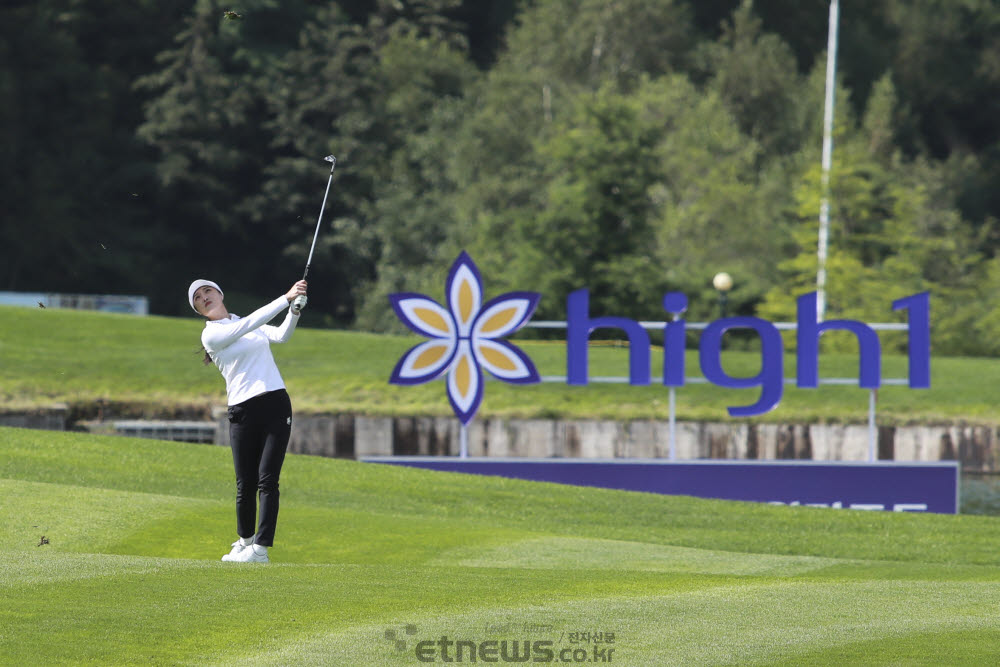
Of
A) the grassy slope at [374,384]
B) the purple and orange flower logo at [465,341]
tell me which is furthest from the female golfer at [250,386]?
the grassy slope at [374,384]

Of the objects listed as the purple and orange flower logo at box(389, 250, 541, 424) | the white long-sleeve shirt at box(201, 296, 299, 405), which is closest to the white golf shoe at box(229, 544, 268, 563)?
the white long-sleeve shirt at box(201, 296, 299, 405)

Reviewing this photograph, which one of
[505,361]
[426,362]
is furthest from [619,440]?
[426,362]

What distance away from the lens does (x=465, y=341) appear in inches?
883

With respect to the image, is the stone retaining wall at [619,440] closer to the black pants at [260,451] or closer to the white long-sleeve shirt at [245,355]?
the black pants at [260,451]

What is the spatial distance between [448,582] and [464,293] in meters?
13.4

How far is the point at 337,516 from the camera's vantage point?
42.9 ft

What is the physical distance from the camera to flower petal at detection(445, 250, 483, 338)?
72.3ft

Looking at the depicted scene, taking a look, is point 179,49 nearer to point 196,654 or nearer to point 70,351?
point 70,351

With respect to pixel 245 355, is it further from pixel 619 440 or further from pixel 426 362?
pixel 619 440

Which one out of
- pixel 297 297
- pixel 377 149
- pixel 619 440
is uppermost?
pixel 377 149

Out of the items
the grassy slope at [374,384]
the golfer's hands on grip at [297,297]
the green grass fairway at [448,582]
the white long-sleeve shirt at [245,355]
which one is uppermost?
the golfer's hands on grip at [297,297]

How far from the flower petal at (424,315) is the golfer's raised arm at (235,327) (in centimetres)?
1269

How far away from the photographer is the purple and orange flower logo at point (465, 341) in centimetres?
2225

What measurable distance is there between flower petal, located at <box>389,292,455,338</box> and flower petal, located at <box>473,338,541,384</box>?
1.61 feet
